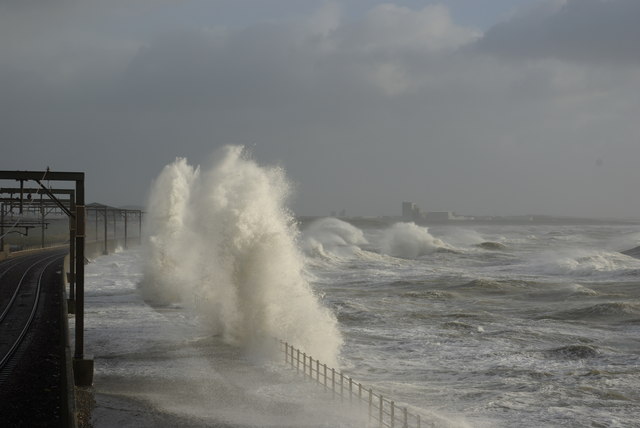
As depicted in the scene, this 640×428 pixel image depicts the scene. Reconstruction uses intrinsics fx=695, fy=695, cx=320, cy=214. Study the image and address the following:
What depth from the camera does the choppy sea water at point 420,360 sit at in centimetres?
1580

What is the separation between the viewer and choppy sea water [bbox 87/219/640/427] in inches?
622

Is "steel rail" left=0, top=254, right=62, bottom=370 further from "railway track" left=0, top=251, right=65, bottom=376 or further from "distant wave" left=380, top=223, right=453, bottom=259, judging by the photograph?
"distant wave" left=380, top=223, right=453, bottom=259

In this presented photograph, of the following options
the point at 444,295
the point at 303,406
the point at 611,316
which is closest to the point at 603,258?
the point at 444,295

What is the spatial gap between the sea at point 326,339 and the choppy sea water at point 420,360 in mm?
69

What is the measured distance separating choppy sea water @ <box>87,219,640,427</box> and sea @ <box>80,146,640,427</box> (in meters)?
0.07

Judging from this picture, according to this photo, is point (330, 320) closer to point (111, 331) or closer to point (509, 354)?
point (509, 354)

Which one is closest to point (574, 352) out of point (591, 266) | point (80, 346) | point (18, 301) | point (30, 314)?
point (80, 346)

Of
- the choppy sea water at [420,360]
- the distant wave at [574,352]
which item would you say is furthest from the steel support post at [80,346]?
the distant wave at [574,352]

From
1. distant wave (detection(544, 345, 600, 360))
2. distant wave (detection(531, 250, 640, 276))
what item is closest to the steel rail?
distant wave (detection(544, 345, 600, 360))

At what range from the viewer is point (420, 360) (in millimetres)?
21203

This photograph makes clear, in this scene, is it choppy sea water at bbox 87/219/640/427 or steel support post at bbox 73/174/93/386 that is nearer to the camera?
choppy sea water at bbox 87/219/640/427

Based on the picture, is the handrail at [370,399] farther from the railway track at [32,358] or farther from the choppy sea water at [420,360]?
the railway track at [32,358]

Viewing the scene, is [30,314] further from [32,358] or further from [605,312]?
[605,312]

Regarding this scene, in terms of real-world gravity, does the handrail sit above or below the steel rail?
below
